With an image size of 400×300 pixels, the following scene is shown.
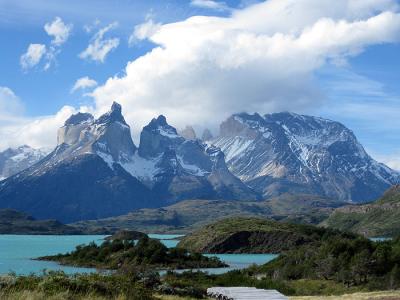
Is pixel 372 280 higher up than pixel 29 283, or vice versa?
pixel 29 283

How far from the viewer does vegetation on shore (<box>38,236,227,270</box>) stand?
13825 cm

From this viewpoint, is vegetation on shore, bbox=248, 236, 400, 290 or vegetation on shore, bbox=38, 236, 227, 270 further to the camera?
vegetation on shore, bbox=38, 236, 227, 270

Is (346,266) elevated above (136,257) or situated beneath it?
elevated above

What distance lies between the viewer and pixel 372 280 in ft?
237

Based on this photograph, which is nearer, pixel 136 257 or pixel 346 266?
pixel 346 266

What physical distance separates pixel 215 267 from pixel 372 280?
220ft

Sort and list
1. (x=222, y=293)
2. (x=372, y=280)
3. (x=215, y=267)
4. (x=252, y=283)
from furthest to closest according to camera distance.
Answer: (x=215, y=267) < (x=372, y=280) < (x=252, y=283) < (x=222, y=293)

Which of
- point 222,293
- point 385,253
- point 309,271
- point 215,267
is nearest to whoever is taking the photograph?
point 222,293

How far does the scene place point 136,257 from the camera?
13425 centimetres

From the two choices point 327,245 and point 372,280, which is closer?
point 372,280

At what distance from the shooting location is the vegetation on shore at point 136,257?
454ft

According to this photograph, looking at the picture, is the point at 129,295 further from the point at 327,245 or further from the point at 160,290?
the point at 327,245

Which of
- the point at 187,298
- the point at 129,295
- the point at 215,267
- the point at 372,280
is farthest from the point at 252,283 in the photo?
the point at 215,267

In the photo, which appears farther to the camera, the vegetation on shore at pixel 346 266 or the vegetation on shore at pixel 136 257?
the vegetation on shore at pixel 136 257
